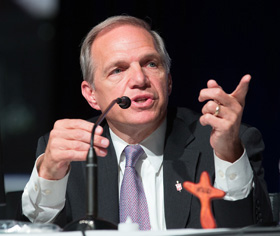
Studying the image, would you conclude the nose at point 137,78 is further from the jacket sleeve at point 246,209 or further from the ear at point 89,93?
the jacket sleeve at point 246,209

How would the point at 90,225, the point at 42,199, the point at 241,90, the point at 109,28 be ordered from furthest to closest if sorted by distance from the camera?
the point at 109,28 → the point at 42,199 → the point at 241,90 → the point at 90,225

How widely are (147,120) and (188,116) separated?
321 millimetres

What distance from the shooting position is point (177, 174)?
2.08 metres

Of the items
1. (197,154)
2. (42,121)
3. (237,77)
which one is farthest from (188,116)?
(42,121)

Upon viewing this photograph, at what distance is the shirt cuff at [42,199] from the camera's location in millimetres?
1893

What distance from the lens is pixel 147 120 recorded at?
2.08m

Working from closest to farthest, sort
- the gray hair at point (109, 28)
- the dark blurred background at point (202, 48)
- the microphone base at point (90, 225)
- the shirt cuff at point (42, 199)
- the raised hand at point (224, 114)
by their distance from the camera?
the microphone base at point (90, 225)
the raised hand at point (224, 114)
the shirt cuff at point (42, 199)
the gray hair at point (109, 28)
the dark blurred background at point (202, 48)

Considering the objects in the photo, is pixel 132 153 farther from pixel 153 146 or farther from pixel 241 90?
pixel 241 90

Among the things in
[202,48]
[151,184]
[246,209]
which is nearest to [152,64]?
[151,184]

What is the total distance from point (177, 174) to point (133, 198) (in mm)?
193

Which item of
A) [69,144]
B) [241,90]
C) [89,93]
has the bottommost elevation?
[69,144]

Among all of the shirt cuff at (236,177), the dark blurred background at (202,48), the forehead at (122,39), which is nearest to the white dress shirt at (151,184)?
the shirt cuff at (236,177)

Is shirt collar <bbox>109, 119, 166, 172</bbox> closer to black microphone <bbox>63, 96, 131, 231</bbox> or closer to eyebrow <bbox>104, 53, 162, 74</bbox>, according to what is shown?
eyebrow <bbox>104, 53, 162, 74</bbox>

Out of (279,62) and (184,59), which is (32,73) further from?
(279,62)
